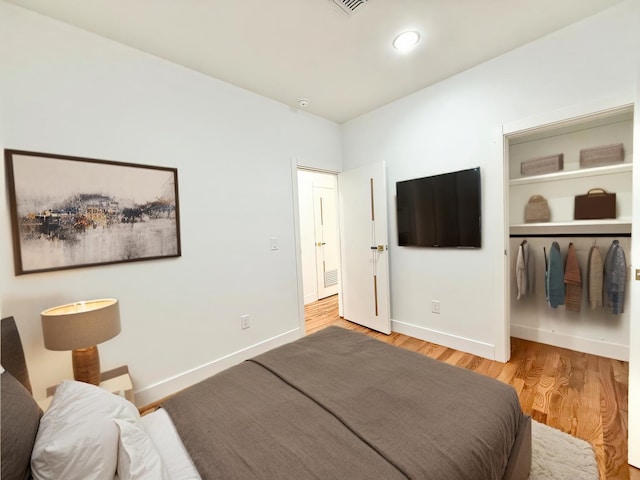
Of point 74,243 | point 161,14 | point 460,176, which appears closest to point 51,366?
point 74,243

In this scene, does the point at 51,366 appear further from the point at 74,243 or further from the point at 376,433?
the point at 376,433

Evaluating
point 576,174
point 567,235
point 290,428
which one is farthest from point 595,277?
point 290,428

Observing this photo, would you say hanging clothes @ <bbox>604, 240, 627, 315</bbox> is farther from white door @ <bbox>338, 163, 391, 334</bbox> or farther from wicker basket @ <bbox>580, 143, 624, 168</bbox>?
white door @ <bbox>338, 163, 391, 334</bbox>

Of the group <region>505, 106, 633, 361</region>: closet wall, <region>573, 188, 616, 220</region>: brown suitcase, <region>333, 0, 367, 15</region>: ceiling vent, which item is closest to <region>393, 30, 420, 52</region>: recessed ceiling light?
<region>333, 0, 367, 15</region>: ceiling vent

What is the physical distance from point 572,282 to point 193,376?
3.53m

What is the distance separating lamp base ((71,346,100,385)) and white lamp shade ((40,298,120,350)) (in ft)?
0.45

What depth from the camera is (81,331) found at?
4.83 ft

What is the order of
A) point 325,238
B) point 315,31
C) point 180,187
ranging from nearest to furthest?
point 315,31 → point 180,187 → point 325,238

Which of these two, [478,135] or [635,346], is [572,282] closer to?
[635,346]

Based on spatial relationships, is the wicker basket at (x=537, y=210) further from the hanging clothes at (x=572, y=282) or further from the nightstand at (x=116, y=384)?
the nightstand at (x=116, y=384)

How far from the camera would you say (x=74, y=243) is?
1.78 meters

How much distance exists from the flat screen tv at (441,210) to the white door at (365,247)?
24 cm

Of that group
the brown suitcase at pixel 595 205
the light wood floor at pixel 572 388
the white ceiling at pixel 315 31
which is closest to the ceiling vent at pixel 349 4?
the white ceiling at pixel 315 31

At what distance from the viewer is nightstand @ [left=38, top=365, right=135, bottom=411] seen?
1.61m
